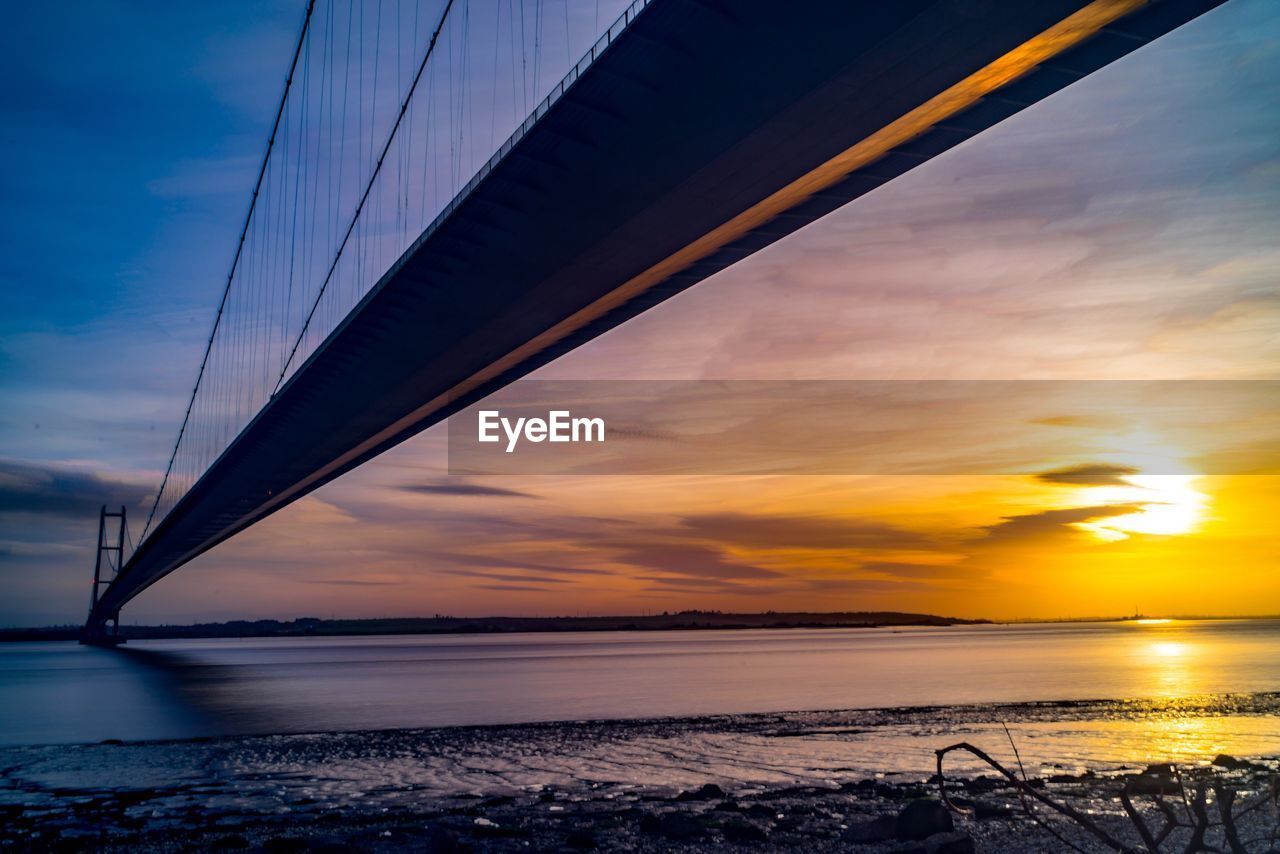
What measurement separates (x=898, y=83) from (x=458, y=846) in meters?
11.9

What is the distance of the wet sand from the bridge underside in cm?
965

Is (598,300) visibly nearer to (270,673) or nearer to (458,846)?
(458,846)

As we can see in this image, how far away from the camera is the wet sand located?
12242 millimetres

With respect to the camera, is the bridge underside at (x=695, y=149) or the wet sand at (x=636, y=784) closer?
the wet sand at (x=636, y=784)

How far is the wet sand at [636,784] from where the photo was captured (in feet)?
40.2

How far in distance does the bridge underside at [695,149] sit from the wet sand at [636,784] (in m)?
9.65

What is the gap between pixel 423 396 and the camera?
31922 millimetres

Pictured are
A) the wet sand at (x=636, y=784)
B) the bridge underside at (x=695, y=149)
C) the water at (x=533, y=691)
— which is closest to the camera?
the wet sand at (x=636, y=784)

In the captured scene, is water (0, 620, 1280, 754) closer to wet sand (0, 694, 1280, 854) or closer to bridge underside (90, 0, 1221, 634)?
wet sand (0, 694, 1280, 854)

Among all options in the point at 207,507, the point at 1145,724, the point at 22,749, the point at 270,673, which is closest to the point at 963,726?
the point at 1145,724

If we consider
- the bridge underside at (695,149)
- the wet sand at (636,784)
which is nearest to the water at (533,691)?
the wet sand at (636,784)

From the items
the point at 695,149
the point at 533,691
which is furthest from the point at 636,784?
the point at 533,691

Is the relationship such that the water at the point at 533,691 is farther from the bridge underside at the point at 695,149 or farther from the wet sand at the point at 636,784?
the bridge underside at the point at 695,149

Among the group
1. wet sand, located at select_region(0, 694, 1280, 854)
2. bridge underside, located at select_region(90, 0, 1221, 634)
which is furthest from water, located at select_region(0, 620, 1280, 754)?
bridge underside, located at select_region(90, 0, 1221, 634)
